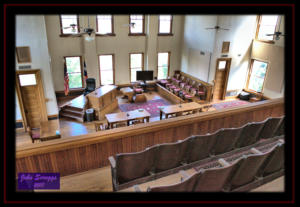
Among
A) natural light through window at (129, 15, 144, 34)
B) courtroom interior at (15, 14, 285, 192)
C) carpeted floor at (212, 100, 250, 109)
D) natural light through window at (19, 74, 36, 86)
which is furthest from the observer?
natural light through window at (129, 15, 144, 34)

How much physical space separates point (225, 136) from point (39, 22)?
6.34 meters

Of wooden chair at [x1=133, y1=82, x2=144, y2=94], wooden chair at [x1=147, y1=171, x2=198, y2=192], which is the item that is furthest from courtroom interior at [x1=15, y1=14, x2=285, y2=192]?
wooden chair at [x1=133, y1=82, x2=144, y2=94]

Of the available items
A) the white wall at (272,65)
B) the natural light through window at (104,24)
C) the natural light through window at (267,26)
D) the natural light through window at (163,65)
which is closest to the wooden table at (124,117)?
the natural light through window at (104,24)

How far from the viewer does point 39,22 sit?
674 cm

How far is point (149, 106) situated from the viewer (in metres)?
9.80

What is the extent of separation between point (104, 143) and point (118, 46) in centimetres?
823

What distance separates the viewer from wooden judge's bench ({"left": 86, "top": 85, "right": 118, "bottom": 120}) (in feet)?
27.0

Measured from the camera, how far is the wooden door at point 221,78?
1004 centimetres

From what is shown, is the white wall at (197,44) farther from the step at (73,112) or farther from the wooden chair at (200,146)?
the wooden chair at (200,146)

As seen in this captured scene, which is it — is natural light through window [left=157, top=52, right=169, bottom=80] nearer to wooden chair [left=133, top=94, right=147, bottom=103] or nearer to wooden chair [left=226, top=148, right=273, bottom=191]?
wooden chair [left=133, top=94, right=147, bottom=103]

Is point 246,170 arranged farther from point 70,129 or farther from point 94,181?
point 70,129

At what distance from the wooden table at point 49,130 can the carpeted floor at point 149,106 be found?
2.84 meters

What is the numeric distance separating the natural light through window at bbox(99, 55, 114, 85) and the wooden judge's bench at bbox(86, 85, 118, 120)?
1.87 m
